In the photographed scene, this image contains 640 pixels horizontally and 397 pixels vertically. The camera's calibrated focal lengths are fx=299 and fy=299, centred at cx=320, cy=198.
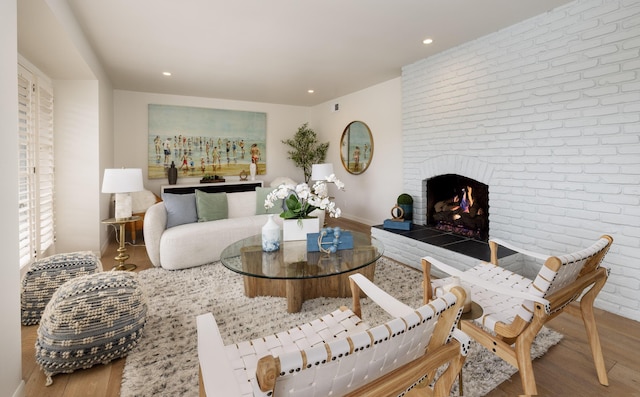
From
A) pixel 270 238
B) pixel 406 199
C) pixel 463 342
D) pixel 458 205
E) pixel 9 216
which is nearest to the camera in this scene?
pixel 463 342

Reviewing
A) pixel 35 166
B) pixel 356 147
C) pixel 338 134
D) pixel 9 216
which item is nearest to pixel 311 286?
pixel 9 216

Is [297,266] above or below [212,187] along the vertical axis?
below

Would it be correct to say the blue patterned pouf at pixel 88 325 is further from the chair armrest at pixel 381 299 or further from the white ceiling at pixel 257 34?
the white ceiling at pixel 257 34

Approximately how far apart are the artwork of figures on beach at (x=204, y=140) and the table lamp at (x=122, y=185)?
2.77 meters

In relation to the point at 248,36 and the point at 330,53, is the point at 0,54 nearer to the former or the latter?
the point at 248,36

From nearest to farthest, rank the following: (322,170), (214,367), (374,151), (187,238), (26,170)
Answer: (214,367) → (26,170) → (187,238) → (322,170) → (374,151)

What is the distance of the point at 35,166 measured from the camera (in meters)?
3.14

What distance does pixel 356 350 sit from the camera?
28.3 inches

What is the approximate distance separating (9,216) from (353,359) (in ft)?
5.73

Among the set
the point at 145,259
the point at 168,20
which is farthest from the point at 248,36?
the point at 145,259

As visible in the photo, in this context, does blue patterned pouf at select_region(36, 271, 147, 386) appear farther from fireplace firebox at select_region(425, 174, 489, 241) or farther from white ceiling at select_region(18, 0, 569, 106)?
fireplace firebox at select_region(425, 174, 489, 241)

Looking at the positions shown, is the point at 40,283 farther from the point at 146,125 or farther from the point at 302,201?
the point at 146,125

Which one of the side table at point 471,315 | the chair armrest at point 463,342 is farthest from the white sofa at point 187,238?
the chair armrest at point 463,342

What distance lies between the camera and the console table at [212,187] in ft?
18.4
